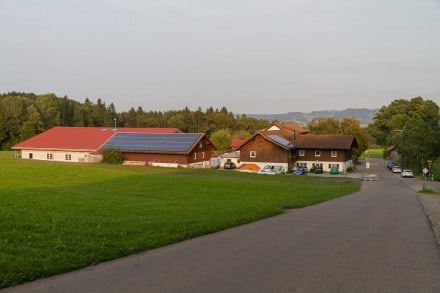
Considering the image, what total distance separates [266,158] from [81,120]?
8476cm

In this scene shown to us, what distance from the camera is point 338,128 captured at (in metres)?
103

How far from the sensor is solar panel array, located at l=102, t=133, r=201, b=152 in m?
73.8

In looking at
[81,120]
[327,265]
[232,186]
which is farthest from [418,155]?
[81,120]

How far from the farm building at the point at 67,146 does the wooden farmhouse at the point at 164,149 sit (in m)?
2.97

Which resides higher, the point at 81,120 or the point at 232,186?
the point at 81,120

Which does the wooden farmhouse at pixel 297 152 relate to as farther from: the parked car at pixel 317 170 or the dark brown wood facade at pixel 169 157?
the dark brown wood facade at pixel 169 157

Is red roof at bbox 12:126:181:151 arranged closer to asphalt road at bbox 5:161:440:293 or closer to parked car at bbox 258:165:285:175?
parked car at bbox 258:165:285:175

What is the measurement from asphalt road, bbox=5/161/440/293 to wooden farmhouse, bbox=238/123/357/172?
59994 millimetres

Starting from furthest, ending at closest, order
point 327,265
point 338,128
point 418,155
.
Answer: point 338,128
point 418,155
point 327,265

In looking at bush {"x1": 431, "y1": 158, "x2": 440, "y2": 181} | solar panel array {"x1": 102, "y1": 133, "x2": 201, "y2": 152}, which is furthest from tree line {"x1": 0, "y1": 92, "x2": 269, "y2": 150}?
bush {"x1": 431, "y1": 158, "x2": 440, "y2": 181}

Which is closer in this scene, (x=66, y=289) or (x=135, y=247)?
(x=66, y=289)

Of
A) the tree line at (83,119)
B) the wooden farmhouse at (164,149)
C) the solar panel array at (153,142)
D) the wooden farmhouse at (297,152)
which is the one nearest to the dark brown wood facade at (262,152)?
the wooden farmhouse at (297,152)

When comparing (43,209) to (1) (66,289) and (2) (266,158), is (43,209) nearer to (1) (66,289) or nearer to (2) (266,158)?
(1) (66,289)

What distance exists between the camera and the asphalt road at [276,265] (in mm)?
8914
